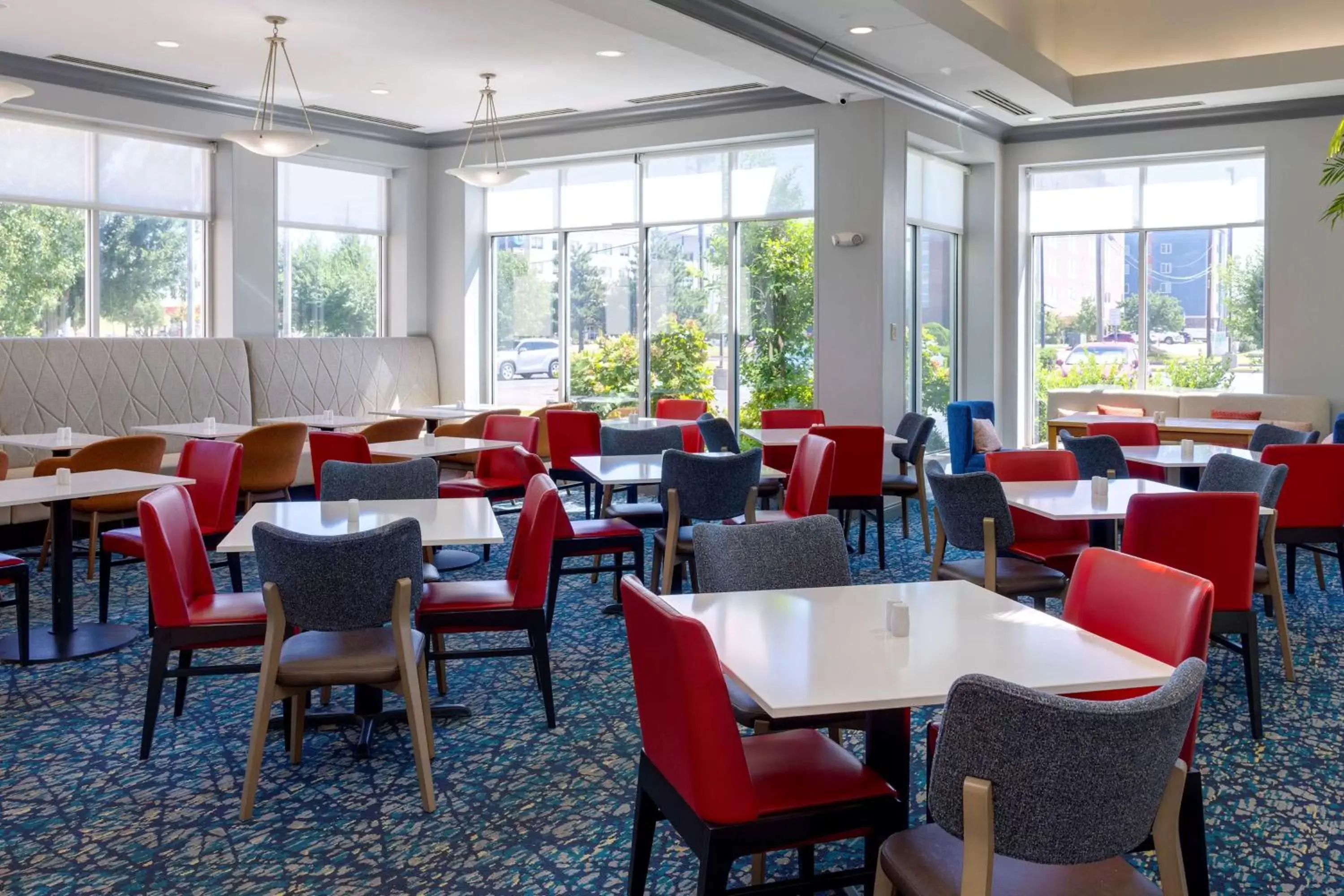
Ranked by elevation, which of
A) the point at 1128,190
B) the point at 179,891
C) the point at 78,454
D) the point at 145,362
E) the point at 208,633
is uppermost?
the point at 1128,190

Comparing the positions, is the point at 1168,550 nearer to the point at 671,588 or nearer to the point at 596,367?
the point at 671,588

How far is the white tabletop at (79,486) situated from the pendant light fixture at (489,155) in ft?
15.4

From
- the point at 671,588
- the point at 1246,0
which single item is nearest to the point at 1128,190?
the point at 1246,0

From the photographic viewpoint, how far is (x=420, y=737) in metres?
3.71

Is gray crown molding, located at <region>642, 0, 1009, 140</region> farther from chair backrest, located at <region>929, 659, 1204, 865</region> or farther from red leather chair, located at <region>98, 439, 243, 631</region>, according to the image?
chair backrest, located at <region>929, 659, 1204, 865</region>

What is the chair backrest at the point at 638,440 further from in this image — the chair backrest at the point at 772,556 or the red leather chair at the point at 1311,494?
the chair backrest at the point at 772,556

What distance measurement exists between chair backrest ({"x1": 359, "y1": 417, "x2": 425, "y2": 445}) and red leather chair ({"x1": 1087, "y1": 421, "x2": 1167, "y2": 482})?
15.7 feet

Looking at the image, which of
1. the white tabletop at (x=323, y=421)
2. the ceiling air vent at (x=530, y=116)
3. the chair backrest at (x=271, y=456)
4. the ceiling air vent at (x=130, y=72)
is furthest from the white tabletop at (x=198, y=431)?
the ceiling air vent at (x=530, y=116)

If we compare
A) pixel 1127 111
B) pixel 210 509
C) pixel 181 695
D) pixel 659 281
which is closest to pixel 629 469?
pixel 210 509

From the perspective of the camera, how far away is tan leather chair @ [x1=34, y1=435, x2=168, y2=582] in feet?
22.0

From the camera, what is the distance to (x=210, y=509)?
6.03m

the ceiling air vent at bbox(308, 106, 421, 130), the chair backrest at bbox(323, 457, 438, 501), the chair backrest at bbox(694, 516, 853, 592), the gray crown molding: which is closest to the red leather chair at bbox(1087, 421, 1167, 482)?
the gray crown molding

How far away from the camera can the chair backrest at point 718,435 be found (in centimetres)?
812

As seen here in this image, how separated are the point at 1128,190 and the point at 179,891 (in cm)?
1094
